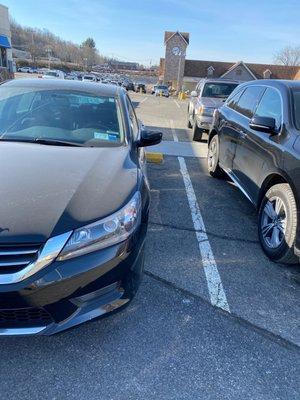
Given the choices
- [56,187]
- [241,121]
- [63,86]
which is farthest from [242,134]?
[56,187]

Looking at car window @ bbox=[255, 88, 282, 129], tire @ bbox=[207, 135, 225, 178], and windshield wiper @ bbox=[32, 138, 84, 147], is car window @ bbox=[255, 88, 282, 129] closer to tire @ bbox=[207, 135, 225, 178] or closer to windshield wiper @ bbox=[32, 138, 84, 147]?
tire @ bbox=[207, 135, 225, 178]

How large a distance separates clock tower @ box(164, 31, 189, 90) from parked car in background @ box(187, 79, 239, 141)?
60.2 meters

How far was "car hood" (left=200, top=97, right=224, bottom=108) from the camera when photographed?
1007 cm

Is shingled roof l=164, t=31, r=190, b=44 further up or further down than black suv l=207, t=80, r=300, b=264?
further up

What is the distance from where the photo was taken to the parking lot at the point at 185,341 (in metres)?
2.19

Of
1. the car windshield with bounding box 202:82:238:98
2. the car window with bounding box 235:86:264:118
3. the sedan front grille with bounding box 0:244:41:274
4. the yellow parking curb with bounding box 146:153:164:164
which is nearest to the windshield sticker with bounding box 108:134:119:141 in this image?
the sedan front grille with bounding box 0:244:41:274

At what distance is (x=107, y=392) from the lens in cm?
213

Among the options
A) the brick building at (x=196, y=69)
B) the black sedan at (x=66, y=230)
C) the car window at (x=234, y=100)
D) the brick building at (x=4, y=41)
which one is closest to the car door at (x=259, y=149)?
the car window at (x=234, y=100)

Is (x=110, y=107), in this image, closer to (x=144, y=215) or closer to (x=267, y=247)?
(x=144, y=215)

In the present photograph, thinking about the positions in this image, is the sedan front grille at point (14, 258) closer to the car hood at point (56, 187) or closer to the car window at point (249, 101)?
the car hood at point (56, 187)

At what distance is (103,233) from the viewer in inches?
88.0

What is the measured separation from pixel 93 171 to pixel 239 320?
5.21 ft

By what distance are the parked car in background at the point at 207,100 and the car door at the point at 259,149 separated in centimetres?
515

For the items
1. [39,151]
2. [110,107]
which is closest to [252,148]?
[110,107]
